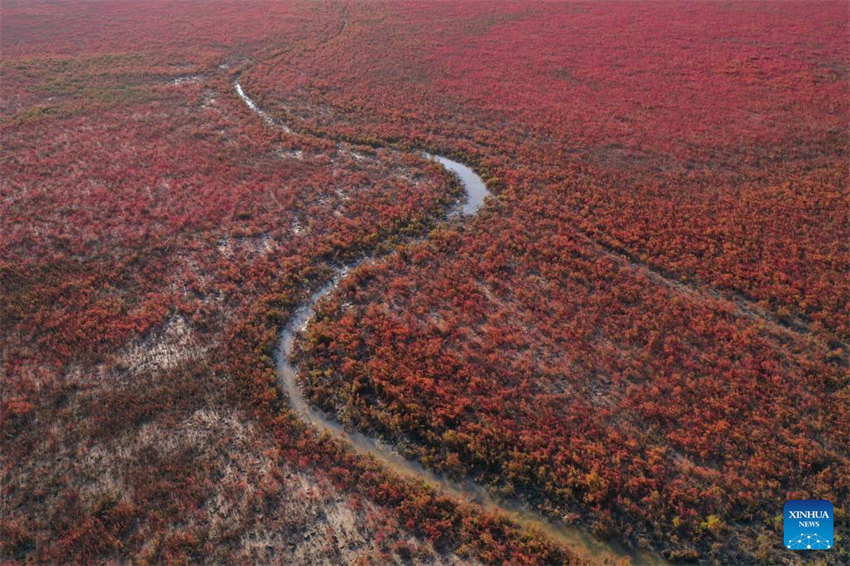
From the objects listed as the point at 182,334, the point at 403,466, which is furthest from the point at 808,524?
the point at 182,334

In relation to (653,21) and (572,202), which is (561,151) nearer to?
(572,202)

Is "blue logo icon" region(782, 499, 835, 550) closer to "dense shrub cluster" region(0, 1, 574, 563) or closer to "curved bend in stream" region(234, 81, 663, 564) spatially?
"curved bend in stream" region(234, 81, 663, 564)

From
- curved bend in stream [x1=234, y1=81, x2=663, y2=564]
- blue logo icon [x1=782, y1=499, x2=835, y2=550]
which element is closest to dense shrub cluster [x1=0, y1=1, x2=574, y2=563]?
curved bend in stream [x1=234, y1=81, x2=663, y2=564]

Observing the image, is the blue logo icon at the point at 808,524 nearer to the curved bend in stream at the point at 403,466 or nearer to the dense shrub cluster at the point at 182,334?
the curved bend in stream at the point at 403,466

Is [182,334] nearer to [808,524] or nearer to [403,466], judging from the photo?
[403,466]

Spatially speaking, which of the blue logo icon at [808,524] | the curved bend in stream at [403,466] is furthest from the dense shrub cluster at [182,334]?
the blue logo icon at [808,524]

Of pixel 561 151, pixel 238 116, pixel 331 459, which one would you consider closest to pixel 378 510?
pixel 331 459
